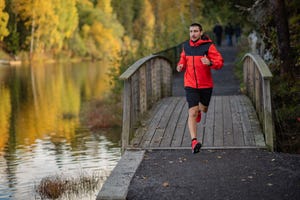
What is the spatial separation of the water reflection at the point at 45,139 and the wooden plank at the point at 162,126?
1.77 m

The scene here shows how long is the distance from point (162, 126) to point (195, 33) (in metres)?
3.00

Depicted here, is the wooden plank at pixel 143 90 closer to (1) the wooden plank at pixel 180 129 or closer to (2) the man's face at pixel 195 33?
(1) the wooden plank at pixel 180 129

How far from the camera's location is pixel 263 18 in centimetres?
1780

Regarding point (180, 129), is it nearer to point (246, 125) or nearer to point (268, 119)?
point (246, 125)

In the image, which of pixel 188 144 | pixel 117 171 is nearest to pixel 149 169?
pixel 117 171

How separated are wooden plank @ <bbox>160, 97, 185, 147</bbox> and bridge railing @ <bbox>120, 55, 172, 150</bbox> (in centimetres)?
57

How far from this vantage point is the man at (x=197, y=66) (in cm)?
904

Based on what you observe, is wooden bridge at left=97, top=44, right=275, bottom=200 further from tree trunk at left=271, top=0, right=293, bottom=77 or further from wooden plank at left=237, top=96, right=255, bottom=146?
tree trunk at left=271, top=0, right=293, bottom=77

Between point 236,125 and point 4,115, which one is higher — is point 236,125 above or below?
above

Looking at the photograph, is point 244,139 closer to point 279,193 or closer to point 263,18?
point 279,193

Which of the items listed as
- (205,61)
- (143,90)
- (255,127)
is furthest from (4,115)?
(205,61)

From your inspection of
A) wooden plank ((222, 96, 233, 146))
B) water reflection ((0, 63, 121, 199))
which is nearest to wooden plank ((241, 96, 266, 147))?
wooden plank ((222, 96, 233, 146))

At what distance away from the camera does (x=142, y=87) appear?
12.7 m

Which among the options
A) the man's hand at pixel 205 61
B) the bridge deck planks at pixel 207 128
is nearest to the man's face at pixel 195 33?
the man's hand at pixel 205 61
